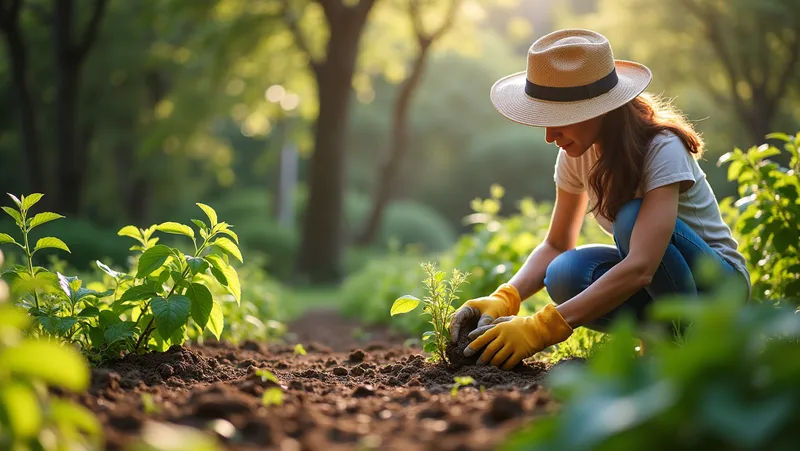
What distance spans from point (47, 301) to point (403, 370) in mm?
1303

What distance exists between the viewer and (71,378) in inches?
48.5

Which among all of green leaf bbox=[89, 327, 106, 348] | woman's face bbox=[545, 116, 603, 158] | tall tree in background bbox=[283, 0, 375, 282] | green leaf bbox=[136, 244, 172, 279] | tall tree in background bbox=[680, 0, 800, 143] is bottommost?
woman's face bbox=[545, 116, 603, 158]

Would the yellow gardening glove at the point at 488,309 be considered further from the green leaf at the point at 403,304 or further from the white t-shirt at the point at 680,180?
the white t-shirt at the point at 680,180

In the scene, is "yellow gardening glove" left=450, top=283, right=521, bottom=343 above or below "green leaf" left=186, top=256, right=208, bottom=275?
below

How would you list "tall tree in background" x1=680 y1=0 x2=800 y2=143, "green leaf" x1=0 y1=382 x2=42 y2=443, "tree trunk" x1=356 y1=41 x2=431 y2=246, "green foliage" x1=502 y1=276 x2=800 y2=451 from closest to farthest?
"green foliage" x1=502 y1=276 x2=800 y2=451 → "green leaf" x1=0 y1=382 x2=42 y2=443 → "tall tree in background" x1=680 y1=0 x2=800 y2=143 → "tree trunk" x1=356 y1=41 x2=431 y2=246

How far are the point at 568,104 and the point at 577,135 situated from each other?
12 cm

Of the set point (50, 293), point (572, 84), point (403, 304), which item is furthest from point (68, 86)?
point (572, 84)

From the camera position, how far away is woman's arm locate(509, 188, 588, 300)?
335cm

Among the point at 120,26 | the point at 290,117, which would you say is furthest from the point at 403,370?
the point at 290,117

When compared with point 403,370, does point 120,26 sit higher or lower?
higher

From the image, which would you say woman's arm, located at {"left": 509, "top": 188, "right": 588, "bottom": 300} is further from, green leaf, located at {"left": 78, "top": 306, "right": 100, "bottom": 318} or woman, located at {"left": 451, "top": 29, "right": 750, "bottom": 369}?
green leaf, located at {"left": 78, "top": 306, "right": 100, "bottom": 318}

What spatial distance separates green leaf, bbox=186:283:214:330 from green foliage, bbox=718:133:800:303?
7.64 feet

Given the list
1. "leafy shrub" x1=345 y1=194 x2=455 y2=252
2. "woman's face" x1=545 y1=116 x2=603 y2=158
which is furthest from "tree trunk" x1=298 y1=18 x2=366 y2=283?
Result: "woman's face" x1=545 y1=116 x2=603 y2=158

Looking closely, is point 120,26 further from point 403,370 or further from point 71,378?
point 71,378
